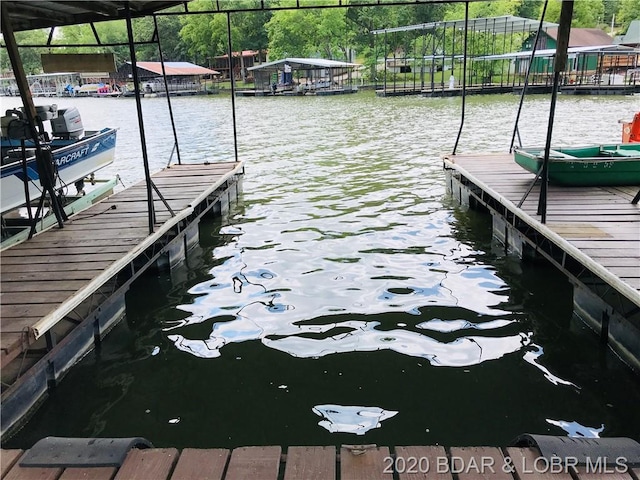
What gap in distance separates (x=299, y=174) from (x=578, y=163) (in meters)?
7.28

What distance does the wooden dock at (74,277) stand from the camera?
159 inches

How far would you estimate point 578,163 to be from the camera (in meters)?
7.68

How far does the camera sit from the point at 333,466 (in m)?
2.87

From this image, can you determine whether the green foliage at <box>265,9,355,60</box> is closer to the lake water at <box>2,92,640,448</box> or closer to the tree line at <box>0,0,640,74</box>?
the tree line at <box>0,0,640,74</box>

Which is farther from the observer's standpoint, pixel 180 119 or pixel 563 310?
pixel 180 119

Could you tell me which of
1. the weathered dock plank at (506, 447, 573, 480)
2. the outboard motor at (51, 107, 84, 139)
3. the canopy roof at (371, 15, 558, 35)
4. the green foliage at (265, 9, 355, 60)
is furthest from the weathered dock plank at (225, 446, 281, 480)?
the green foliage at (265, 9, 355, 60)

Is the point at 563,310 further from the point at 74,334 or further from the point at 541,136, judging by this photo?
the point at 541,136

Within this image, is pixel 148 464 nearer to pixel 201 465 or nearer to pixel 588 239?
pixel 201 465

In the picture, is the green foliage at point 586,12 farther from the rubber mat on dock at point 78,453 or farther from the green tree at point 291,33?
the rubber mat on dock at point 78,453

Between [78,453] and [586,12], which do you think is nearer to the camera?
[78,453]

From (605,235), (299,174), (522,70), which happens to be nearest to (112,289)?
(605,235)

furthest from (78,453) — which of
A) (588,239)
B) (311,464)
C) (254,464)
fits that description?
(588,239)

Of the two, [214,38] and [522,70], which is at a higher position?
[214,38]

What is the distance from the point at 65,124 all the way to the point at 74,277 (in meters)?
5.97
